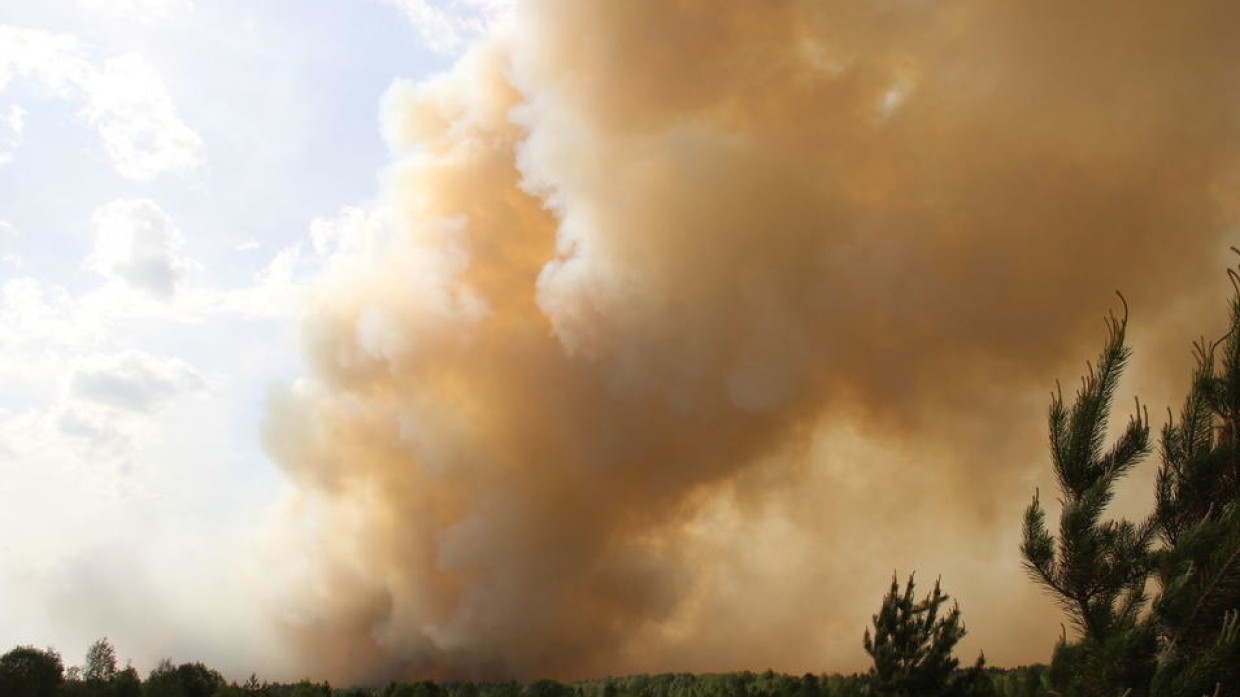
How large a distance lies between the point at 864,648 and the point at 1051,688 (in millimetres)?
8864

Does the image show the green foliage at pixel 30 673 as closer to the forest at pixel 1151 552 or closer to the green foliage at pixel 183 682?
the green foliage at pixel 183 682

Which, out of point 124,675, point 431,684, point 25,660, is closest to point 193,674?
point 124,675

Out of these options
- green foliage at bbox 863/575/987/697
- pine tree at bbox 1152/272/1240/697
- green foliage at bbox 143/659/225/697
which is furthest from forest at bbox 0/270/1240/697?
green foliage at bbox 143/659/225/697

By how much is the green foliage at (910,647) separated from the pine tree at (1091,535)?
8553mm

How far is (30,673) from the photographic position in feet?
281

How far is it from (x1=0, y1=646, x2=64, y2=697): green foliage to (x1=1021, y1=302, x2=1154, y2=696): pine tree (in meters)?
96.3

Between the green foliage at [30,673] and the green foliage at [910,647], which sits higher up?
the green foliage at [30,673]

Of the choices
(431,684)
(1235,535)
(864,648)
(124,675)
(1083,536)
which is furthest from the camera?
(124,675)

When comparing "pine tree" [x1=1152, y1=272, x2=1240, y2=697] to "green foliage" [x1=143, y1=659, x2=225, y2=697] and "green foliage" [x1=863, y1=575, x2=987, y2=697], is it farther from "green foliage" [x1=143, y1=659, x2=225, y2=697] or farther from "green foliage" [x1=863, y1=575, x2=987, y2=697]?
"green foliage" [x1=143, y1=659, x2=225, y2=697]

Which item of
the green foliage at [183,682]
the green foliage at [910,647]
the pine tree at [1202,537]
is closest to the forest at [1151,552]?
the pine tree at [1202,537]

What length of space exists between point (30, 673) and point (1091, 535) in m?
98.7

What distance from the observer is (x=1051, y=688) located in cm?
1112

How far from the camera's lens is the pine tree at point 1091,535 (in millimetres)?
10430

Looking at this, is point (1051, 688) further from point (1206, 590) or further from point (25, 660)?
point (25, 660)
